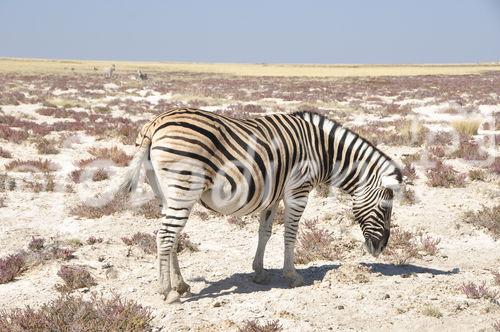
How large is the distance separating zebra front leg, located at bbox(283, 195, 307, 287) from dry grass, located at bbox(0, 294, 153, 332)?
1.99 m

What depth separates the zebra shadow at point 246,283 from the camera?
6218 mm

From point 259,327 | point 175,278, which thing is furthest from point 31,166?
point 259,327

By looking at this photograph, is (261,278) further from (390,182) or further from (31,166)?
(31,166)

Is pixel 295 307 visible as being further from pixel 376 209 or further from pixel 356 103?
pixel 356 103

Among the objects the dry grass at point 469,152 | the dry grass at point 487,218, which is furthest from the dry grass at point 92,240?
the dry grass at point 469,152

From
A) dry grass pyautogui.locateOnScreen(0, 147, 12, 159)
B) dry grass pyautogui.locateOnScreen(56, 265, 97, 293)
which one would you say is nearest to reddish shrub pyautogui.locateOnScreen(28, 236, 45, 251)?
dry grass pyautogui.locateOnScreen(56, 265, 97, 293)

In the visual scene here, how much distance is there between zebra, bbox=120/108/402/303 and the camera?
5.32 metres

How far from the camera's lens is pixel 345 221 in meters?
9.00

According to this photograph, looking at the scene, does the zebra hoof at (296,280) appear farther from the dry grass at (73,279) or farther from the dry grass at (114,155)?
the dry grass at (114,155)

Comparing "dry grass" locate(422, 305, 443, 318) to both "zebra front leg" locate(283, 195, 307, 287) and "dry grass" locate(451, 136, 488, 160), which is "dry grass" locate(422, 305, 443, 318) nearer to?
"zebra front leg" locate(283, 195, 307, 287)

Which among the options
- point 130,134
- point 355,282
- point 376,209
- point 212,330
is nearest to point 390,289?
point 355,282

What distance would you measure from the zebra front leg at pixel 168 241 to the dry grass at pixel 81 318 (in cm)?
45

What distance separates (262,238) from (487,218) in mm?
4449

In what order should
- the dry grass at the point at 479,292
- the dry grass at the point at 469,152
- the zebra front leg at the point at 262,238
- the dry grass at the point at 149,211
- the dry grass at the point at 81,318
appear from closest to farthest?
the dry grass at the point at 81,318
the dry grass at the point at 479,292
the zebra front leg at the point at 262,238
the dry grass at the point at 149,211
the dry grass at the point at 469,152
